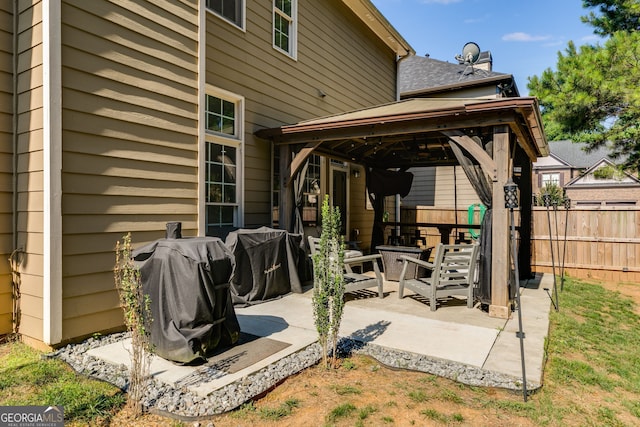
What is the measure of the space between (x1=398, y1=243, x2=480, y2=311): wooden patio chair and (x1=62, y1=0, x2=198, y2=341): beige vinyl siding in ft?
9.98

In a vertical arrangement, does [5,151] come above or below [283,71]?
below

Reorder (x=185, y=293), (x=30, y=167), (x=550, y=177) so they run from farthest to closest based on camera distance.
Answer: (x=550, y=177) → (x=30, y=167) → (x=185, y=293)

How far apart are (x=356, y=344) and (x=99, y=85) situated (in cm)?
348

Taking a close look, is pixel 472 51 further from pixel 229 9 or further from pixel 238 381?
pixel 238 381

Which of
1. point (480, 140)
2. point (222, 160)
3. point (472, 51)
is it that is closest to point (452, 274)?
point (480, 140)

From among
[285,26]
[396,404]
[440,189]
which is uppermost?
[285,26]

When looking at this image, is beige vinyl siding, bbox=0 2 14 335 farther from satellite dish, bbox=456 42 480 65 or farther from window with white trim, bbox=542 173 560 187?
window with white trim, bbox=542 173 560 187

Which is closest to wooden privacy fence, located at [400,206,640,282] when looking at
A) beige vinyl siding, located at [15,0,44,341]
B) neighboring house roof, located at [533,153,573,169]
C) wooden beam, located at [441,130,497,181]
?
wooden beam, located at [441,130,497,181]

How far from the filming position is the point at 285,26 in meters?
7.28

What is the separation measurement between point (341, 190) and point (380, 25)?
4.34 metres

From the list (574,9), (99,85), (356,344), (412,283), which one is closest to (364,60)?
(574,9)

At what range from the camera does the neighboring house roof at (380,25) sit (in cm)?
872

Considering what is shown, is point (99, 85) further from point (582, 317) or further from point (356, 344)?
point (582, 317)

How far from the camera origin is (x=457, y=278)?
5121mm
